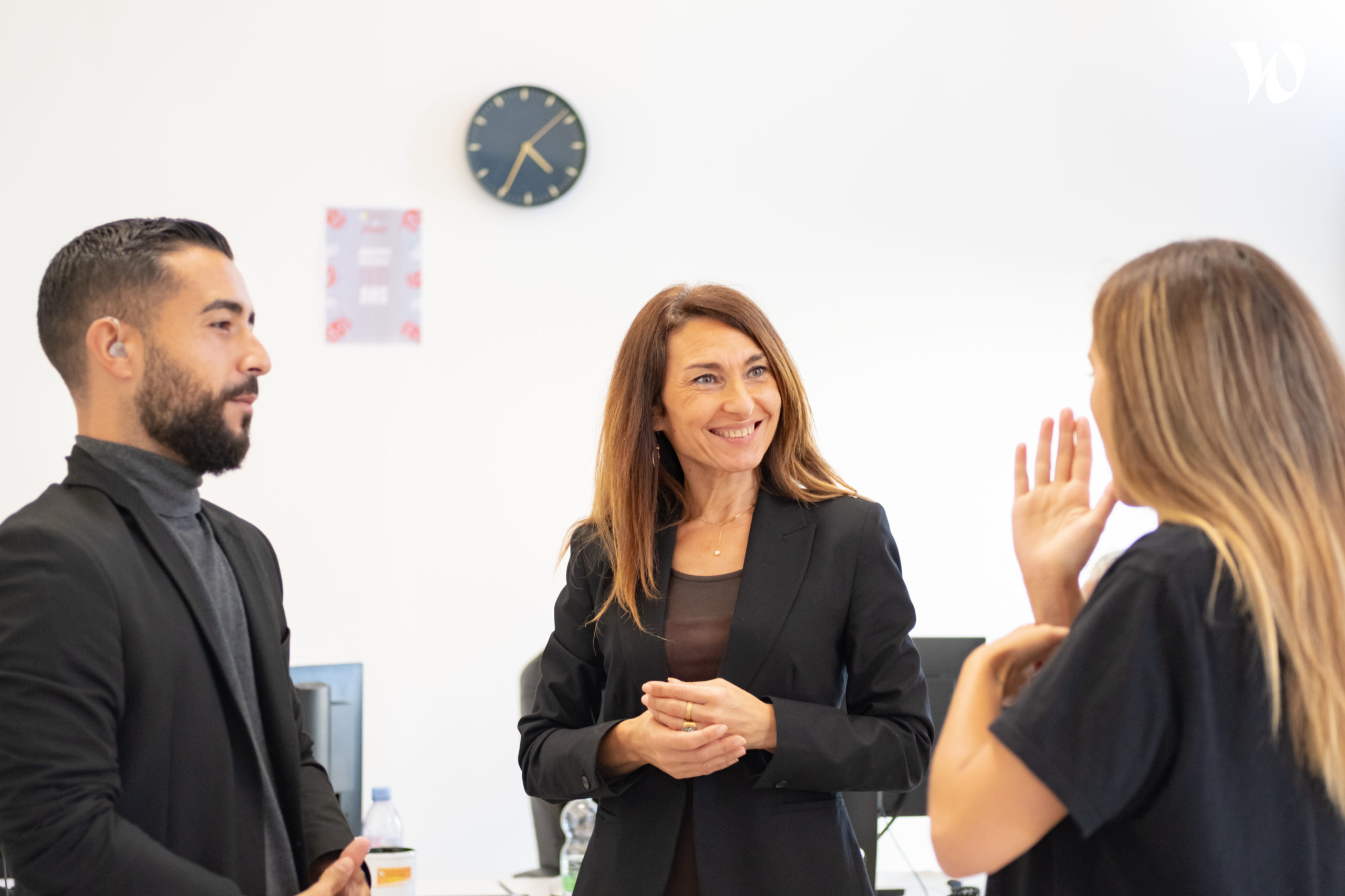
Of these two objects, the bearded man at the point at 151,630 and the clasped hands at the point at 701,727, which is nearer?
the bearded man at the point at 151,630

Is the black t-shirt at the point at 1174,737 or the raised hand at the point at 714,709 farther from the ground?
the black t-shirt at the point at 1174,737

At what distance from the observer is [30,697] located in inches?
Answer: 47.4

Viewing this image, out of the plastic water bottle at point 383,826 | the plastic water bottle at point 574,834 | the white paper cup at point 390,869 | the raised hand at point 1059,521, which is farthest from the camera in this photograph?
the plastic water bottle at point 383,826

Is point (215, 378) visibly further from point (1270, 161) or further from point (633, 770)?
point (1270, 161)

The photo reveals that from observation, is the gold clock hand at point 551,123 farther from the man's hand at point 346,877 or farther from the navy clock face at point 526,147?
the man's hand at point 346,877

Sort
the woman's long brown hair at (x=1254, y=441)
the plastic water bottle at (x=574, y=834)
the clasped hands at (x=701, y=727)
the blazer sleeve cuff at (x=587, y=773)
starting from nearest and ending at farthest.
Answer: the woman's long brown hair at (x=1254, y=441)
the clasped hands at (x=701, y=727)
the blazer sleeve cuff at (x=587, y=773)
the plastic water bottle at (x=574, y=834)

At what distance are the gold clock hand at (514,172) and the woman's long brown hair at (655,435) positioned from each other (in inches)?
86.3

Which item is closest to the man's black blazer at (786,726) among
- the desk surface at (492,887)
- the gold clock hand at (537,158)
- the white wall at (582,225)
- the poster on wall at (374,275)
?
the desk surface at (492,887)

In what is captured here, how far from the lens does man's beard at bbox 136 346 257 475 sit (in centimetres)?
144

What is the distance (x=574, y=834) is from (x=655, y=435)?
1237mm

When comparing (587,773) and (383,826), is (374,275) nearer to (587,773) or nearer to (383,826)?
(383,826)

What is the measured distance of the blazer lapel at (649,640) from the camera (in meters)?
1.75

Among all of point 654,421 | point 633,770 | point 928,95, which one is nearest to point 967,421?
point 928,95

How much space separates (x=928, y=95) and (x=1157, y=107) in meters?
0.96
